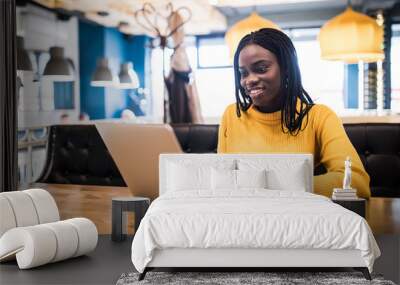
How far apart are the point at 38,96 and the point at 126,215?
4.07 feet

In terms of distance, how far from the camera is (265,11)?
4.88 meters

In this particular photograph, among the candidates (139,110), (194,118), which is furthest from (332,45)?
(139,110)

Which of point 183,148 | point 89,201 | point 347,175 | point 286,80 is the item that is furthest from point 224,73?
point 89,201

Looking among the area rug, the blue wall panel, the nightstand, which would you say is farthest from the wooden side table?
the blue wall panel

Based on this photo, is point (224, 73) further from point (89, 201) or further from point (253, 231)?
point (253, 231)

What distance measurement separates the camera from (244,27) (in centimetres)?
489

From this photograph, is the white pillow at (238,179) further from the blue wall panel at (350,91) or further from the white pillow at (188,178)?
the blue wall panel at (350,91)

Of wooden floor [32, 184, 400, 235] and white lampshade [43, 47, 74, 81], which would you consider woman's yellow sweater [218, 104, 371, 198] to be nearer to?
wooden floor [32, 184, 400, 235]

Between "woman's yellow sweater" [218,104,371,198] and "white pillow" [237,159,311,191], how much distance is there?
0.44 ft

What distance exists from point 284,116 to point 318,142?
0.32m

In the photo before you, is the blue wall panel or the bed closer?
the bed

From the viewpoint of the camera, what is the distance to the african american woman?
4.72 metres

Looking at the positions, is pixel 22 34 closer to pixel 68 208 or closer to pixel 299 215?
pixel 68 208

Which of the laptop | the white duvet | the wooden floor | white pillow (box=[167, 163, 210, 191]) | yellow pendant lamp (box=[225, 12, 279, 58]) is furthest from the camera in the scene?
the wooden floor
